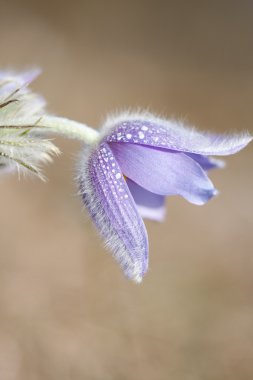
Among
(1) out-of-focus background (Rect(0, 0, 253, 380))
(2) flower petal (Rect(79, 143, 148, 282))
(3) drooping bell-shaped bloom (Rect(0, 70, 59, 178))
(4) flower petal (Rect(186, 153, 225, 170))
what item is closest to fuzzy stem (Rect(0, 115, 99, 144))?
(3) drooping bell-shaped bloom (Rect(0, 70, 59, 178))

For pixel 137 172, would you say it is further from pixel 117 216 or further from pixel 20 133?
pixel 20 133

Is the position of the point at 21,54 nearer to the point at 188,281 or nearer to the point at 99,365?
the point at 188,281


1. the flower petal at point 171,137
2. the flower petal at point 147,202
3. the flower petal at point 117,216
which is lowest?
the flower petal at point 117,216

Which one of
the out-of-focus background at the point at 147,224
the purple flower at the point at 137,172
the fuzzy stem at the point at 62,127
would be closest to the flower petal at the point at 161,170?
the purple flower at the point at 137,172

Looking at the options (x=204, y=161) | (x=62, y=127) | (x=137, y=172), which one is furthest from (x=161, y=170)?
(x=62, y=127)

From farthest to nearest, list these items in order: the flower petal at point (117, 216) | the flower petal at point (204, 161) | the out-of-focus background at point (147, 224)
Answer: the out-of-focus background at point (147, 224)
the flower petal at point (204, 161)
the flower petal at point (117, 216)

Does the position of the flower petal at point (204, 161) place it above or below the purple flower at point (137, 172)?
above

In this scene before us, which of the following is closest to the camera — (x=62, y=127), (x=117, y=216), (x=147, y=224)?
(x=117, y=216)

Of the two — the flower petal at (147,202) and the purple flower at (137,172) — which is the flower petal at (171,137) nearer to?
the purple flower at (137,172)
